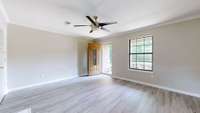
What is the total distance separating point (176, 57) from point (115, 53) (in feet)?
9.35

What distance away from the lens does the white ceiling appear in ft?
8.39

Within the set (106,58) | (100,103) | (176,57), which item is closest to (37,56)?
(100,103)

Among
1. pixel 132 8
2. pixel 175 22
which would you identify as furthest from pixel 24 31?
pixel 175 22

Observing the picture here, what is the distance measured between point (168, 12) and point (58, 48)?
15.2 ft

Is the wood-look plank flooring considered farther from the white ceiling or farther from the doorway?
the doorway

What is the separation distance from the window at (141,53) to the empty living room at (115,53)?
0.04 metres

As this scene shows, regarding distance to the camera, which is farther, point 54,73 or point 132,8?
point 54,73

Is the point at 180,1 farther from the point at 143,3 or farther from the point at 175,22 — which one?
the point at 175,22

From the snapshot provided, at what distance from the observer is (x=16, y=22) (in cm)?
375

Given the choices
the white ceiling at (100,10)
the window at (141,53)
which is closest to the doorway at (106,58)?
the window at (141,53)

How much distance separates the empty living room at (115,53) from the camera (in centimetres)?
263

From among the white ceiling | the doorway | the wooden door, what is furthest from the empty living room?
the doorway

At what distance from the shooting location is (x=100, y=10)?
296 cm

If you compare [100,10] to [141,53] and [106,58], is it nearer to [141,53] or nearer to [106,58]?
[141,53]
